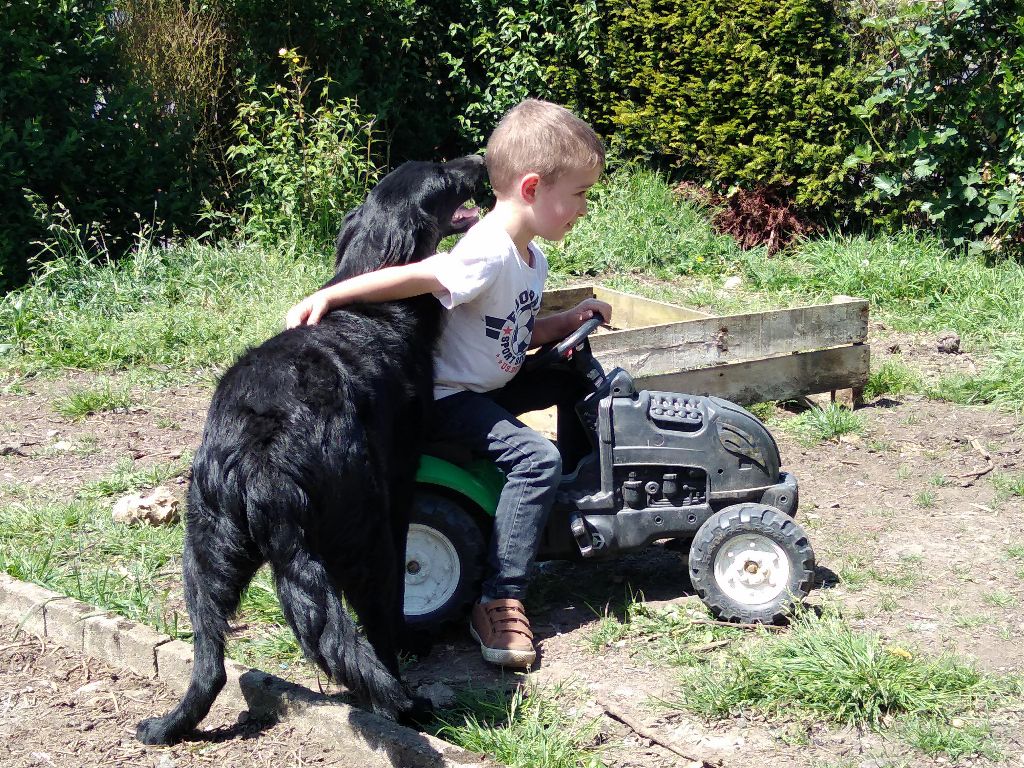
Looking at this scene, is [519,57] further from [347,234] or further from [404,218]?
[404,218]

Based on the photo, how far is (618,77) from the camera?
8734mm

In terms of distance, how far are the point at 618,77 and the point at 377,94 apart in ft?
6.84

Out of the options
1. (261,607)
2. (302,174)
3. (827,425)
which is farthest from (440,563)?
(302,174)

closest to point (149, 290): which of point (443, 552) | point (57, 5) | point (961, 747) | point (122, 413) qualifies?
point (122, 413)

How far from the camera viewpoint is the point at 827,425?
4820mm

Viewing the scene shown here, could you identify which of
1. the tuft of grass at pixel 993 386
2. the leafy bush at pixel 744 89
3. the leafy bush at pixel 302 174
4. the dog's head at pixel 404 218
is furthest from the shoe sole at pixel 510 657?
the leafy bush at pixel 744 89

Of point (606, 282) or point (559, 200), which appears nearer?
point (559, 200)

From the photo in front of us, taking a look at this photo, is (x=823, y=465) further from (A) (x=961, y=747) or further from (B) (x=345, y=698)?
(B) (x=345, y=698)

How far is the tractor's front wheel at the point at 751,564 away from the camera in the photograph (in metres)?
3.14

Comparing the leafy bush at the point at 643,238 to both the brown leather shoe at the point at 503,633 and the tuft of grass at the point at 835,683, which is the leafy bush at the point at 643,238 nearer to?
the brown leather shoe at the point at 503,633

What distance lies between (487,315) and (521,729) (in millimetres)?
1162

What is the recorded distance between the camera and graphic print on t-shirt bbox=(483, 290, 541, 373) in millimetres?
3061

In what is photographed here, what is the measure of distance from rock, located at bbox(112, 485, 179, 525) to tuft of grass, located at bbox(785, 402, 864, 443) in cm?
279

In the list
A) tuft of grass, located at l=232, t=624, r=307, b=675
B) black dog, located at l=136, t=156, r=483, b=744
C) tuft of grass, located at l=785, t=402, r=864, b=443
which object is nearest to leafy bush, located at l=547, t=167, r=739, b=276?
tuft of grass, located at l=785, t=402, r=864, b=443
